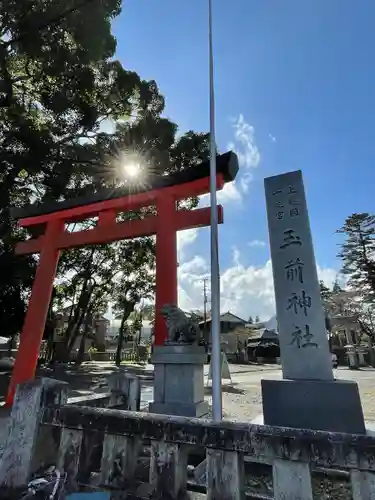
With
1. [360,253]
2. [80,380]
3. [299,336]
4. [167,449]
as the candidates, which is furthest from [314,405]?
[360,253]

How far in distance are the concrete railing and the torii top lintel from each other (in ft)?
15.2

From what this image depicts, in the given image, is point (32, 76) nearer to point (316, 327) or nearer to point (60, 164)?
point (60, 164)

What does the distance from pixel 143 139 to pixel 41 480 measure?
411 inches

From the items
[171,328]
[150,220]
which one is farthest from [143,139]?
[171,328]

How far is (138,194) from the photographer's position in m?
6.82

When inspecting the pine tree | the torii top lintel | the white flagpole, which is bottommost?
the white flagpole

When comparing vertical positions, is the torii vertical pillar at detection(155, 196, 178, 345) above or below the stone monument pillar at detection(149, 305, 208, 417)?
above

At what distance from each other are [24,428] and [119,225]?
17.3 feet

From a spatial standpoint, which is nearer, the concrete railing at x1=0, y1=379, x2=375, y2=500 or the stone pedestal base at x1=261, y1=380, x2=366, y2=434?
the concrete railing at x1=0, y1=379, x2=375, y2=500

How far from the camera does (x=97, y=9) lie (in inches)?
356

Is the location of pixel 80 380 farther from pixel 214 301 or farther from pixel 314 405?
pixel 314 405

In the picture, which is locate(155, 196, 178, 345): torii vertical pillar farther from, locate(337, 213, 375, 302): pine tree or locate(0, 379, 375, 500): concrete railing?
locate(337, 213, 375, 302): pine tree

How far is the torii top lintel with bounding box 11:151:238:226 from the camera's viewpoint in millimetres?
5886

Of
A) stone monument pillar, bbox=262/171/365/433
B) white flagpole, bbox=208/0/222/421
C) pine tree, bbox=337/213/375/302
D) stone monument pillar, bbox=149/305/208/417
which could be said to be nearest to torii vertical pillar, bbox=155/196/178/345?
stone monument pillar, bbox=149/305/208/417
